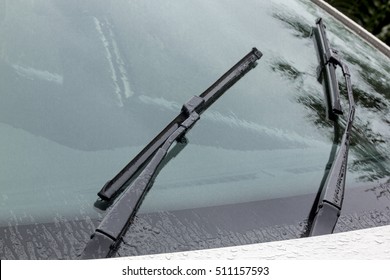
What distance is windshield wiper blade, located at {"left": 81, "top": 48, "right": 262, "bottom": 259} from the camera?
1.12 metres

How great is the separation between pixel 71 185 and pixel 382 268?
65 cm

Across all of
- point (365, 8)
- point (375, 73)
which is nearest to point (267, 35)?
point (375, 73)

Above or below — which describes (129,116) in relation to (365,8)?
below

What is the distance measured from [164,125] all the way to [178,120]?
0.13 ft

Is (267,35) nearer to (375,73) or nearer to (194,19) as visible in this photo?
(194,19)

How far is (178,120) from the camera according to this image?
4.80 ft

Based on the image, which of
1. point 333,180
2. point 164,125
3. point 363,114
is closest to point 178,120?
point 164,125

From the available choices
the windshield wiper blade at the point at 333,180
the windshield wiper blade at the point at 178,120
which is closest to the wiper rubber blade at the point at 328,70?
the windshield wiper blade at the point at 333,180

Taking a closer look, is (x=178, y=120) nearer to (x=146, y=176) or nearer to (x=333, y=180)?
(x=146, y=176)

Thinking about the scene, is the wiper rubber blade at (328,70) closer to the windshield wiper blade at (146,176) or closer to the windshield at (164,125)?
the windshield at (164,125)

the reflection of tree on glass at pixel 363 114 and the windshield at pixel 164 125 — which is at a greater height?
the reflection of tree on glass at pixel 363 114

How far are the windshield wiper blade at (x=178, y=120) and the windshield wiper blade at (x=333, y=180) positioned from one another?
0.24 metres

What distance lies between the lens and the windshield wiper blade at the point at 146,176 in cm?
112

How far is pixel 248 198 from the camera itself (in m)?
1.34
